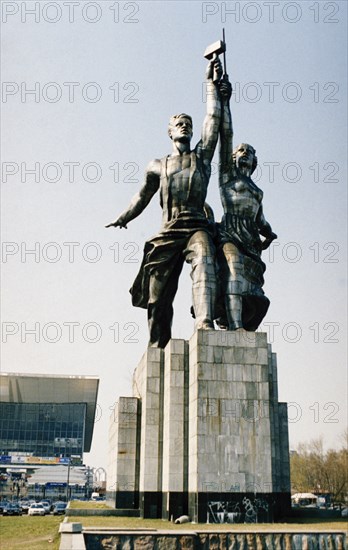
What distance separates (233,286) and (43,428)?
64.3 meters

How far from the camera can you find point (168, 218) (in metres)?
16.6

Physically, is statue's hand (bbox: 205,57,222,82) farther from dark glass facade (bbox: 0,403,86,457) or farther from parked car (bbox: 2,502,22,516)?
dark glass facade (bbox: 0,403,86,457)

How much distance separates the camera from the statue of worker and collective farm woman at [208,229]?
51.6 ft

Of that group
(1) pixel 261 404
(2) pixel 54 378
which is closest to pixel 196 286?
(1) pixel 261 404

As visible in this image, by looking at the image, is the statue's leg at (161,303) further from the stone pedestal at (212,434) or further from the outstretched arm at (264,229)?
the outstretched arm at (264,229)

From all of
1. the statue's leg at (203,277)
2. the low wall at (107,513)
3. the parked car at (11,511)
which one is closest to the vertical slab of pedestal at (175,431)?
the statue's leg at (203,277)

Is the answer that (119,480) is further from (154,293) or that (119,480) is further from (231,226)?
(231,226)

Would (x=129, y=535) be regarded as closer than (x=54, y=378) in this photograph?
Yes

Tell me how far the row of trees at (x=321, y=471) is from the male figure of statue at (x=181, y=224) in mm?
35608

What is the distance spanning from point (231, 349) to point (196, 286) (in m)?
2.10

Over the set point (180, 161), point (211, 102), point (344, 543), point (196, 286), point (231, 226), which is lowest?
point (344, 543)

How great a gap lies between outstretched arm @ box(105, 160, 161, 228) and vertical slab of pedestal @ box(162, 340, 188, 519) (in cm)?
474

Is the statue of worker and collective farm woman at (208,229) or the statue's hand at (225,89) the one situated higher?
the statue's hand at (225,89)

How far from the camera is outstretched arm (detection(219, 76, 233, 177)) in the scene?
17.3 metres
